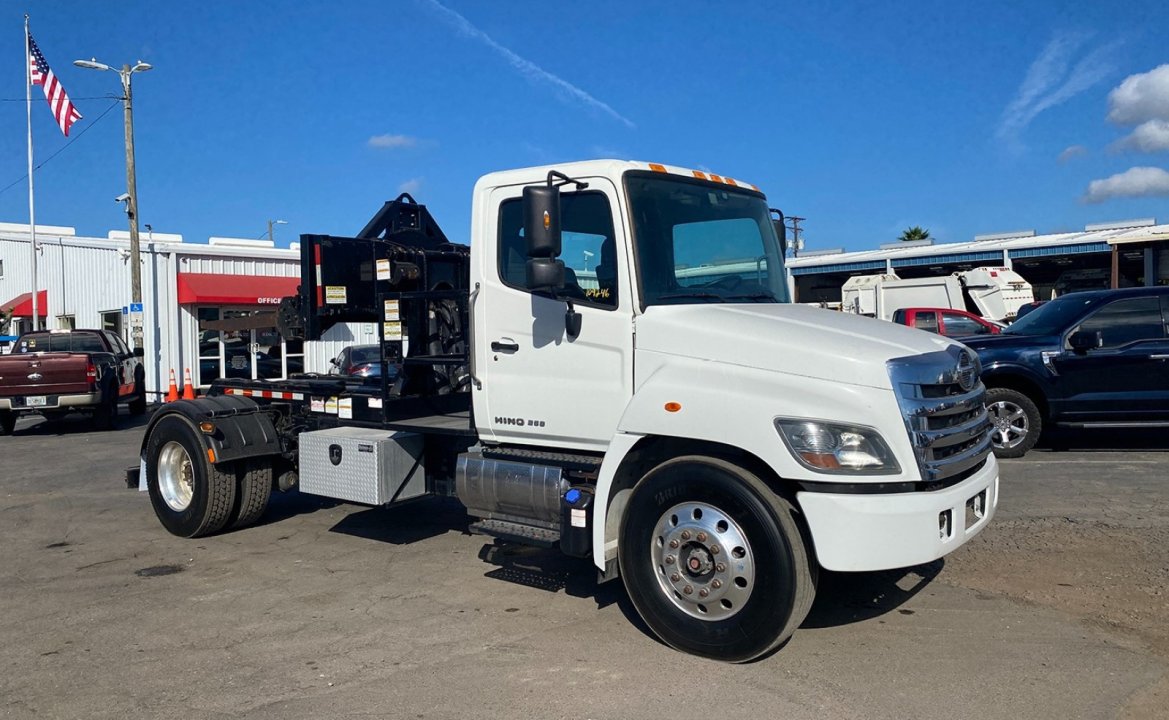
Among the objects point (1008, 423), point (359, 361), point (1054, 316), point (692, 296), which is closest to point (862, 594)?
point (692, 296)

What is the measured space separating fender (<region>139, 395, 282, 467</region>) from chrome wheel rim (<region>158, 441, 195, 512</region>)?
1.06 ft

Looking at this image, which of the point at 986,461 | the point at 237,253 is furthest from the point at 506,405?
the point at 237,253

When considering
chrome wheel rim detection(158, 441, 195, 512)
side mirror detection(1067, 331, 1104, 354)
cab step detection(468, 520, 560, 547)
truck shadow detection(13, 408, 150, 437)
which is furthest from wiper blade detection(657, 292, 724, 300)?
truck shadow detection(13, 408, 150, 437)

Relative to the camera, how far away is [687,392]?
471cm

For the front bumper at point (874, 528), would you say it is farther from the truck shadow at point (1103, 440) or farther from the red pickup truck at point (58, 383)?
the red pickup truck at point (58, 383)

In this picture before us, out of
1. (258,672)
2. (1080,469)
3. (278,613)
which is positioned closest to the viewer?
(258,672)

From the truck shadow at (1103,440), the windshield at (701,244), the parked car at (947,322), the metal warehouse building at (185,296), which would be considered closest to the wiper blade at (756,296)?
the windshield at (701,244)

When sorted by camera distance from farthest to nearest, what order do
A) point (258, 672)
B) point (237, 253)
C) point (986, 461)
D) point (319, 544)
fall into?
point (237, 253)
point (319, 544)
point (986, 461)
point (258, 672)

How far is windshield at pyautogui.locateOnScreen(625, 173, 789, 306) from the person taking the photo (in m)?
5.20

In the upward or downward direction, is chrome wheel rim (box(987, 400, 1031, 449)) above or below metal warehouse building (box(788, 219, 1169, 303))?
below

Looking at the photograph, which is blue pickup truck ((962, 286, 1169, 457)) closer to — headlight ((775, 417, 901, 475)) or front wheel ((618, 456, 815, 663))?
headlight ((775, 417, 901, 475))

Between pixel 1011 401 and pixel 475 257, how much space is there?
7.00m

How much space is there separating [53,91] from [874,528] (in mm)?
28524

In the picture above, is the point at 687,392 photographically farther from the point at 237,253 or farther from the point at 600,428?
the point at 237,253
